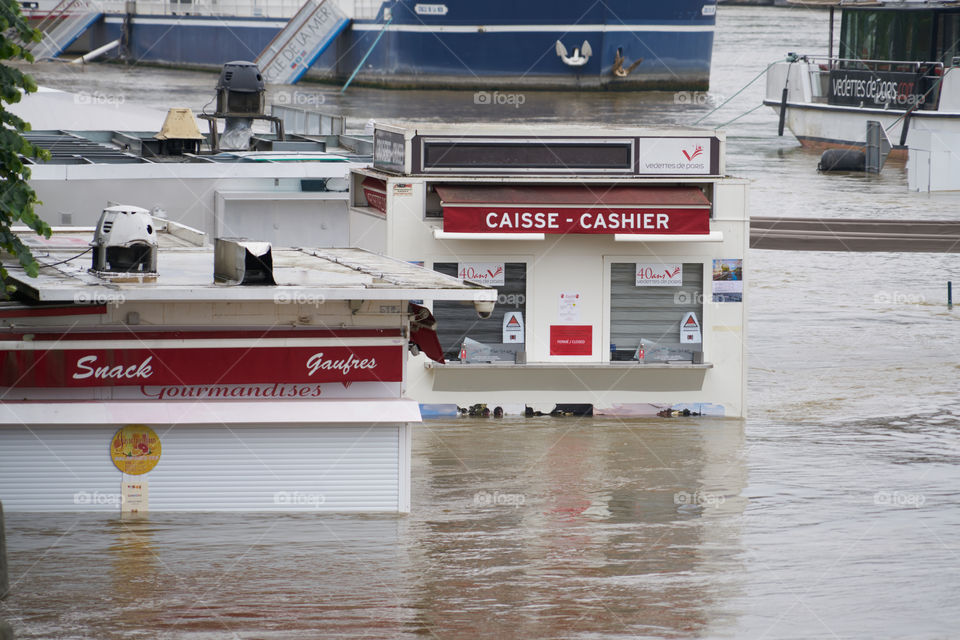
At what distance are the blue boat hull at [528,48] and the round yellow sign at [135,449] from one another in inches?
2863

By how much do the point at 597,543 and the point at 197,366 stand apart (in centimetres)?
365

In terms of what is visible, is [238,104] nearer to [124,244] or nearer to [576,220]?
[576,220]

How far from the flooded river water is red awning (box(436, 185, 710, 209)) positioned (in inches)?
103

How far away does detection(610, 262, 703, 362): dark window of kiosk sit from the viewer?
18.1 m

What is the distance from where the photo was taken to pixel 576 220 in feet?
57.7

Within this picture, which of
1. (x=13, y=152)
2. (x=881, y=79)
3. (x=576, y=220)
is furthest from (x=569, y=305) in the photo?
(x=881, y=79)

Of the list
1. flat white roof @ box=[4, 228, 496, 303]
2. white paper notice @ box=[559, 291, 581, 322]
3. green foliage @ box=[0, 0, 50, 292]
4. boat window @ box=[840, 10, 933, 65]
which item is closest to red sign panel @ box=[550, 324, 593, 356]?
white paper notice @ box=[559, 291, 581, 322]

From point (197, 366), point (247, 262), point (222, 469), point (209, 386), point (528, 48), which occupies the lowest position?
point (222, 469)

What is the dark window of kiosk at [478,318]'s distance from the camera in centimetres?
1803

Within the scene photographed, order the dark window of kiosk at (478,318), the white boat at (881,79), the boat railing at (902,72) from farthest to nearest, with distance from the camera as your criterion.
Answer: the boat railing at (902,72)
the white boat at (881,79)
the dark window of kiosk at (478,318)

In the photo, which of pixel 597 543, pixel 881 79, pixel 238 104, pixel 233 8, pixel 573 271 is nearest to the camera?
pixel 597 543

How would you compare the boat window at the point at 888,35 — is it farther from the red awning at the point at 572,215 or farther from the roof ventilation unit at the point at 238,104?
the red awning at the point at 572,215

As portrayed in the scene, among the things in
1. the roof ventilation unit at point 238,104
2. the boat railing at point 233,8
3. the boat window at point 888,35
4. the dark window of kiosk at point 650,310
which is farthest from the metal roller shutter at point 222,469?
the boat railing at point 233,8

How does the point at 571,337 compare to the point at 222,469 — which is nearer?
the point at 222,469
